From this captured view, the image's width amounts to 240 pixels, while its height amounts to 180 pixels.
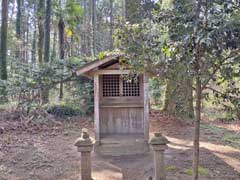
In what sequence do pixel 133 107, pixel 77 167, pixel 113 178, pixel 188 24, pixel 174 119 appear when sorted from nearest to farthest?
pixel 188 24 < pixel 113 178 < pixel 77 167 < pixel 133 107 < pixel 174 119

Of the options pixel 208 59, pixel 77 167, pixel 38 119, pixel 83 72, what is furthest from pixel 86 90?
pixel 208 59

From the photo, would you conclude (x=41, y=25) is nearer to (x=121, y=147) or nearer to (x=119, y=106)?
(x=119, y=106)

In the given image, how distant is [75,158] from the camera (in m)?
7.71

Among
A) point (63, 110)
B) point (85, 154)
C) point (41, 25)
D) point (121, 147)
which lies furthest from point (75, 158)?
point (41, 25)

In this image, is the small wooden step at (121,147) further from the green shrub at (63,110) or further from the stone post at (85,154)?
the green shrub at (63,110)

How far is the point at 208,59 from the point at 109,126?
5.61m

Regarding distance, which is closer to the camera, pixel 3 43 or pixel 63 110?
pixel 63 110

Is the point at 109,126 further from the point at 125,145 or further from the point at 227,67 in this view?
the point at 227,67

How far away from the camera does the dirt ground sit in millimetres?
6375

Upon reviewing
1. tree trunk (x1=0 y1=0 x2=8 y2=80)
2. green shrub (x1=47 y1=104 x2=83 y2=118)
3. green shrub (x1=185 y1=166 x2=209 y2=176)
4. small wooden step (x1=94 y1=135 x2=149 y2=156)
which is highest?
tree trunk (x1=0 y1=0 x2=8 y2=80)

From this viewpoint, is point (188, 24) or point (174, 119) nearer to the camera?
point (188, 24)

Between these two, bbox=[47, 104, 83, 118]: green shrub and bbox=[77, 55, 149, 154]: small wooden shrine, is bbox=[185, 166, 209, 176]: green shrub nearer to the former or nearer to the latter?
bbox=[77, 55, 149, 154]: small wooden shrine

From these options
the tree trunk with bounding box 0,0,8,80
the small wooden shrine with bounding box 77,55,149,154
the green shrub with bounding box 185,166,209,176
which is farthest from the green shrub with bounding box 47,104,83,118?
the green shrub with bounding box 185,166,209,176

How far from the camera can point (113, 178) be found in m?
6.18
